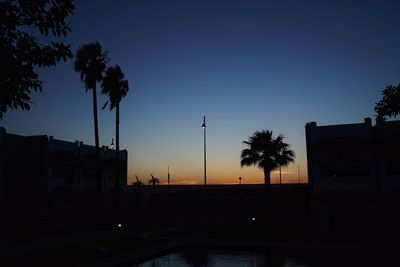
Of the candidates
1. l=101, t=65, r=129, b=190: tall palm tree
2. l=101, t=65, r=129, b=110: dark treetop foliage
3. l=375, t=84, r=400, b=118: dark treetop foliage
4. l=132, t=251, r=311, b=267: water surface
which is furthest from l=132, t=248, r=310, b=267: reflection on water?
l=101, t=65, r=129, b=110: dark treetop foliage

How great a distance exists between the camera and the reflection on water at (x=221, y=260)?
1841 centimetres

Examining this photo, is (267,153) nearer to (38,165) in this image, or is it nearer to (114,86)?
(114,86)

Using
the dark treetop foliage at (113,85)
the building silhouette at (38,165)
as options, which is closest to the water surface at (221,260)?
the dark treetop foliage at (113,85)

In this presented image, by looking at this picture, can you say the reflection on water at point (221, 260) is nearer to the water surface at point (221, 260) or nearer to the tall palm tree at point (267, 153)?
the water surface at point (221, 260)

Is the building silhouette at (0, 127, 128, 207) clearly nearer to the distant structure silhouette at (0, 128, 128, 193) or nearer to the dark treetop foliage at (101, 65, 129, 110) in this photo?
the distant structure silhouette at (0, 128, 128, 193)

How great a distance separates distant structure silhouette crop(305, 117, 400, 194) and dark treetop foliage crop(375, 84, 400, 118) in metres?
10.2

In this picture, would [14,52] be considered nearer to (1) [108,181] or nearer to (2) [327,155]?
(2) [327,155]

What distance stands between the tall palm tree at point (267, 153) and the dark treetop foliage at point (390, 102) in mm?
15001

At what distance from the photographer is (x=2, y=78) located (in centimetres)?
630

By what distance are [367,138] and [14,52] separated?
2769 centimetres

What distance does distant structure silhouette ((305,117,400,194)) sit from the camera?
29109 millimetres

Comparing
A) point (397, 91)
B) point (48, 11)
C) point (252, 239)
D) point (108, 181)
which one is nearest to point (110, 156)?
point (108, 181)

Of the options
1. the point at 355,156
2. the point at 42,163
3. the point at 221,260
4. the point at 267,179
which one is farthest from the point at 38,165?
the point at 355,156

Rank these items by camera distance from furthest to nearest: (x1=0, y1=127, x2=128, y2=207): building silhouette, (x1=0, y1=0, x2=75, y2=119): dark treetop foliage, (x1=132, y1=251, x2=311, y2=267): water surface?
(x1=0, y1=127, x2=128, y2=207): building silhouette → (x1=132, y1=251, x2=311, y2=267): water surface → (x1=0, y1=0, x2=75, y2=119): dark treetop foliage
